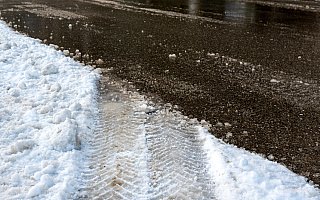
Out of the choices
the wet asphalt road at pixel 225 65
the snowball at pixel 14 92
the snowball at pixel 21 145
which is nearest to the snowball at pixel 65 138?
the snowball at pixel 21 145

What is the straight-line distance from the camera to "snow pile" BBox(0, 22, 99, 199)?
276 cm

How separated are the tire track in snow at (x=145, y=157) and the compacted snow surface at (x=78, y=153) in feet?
0.06

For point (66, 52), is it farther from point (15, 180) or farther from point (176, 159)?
point (176, 159)

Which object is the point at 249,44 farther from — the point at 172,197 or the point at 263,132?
the point at 172,197

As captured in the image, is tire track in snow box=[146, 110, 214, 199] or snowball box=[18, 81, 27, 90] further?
snowball box=[18, 81, 27, 90]

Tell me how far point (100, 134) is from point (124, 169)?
0.85 meters

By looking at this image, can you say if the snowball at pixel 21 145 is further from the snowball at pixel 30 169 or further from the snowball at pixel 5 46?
the snowball at pixel 5 46

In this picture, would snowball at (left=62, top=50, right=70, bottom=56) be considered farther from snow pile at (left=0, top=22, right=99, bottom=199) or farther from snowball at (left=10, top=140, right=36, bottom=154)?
snowball at (left=10, top=140, right=36, bottom=154)


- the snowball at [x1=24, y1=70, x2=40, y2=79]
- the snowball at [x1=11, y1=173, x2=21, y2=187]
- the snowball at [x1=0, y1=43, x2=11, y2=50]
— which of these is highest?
the snowball at [x1=0, y1=43, x2=11, y2=50]

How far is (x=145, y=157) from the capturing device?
129 inches

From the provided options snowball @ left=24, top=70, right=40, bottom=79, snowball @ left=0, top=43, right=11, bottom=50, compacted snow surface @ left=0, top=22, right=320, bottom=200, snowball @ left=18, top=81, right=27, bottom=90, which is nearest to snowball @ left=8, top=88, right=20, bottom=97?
compacted snow surface @ left=0, top=22, right=320, bottom=200

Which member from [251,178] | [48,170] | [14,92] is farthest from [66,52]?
[251,178]

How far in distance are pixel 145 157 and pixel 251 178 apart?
124cm

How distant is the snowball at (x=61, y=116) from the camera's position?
3.76 metres
